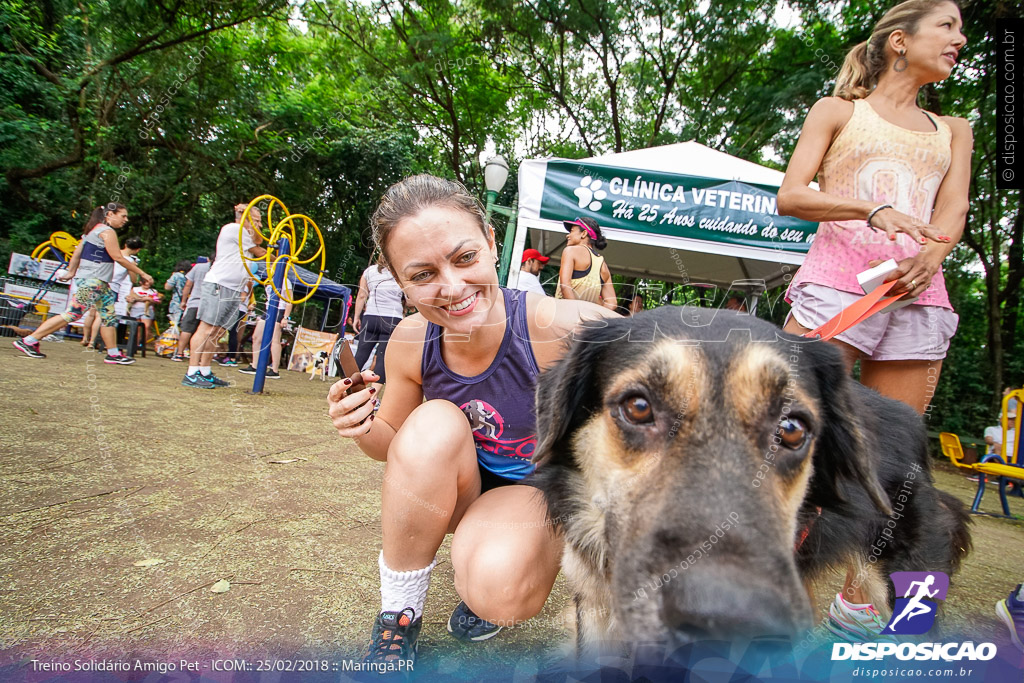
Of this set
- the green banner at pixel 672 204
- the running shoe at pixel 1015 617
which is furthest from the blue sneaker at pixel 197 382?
the running shoe at pixel 1015 617

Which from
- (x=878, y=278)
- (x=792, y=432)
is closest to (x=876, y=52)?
(x=878, y=278)

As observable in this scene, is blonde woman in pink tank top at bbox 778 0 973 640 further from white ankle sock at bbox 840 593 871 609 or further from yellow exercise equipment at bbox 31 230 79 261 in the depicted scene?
yellow exercise equipment at bbox 31 230 79 261

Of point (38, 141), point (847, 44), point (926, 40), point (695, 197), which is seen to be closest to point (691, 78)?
point (847, 44)

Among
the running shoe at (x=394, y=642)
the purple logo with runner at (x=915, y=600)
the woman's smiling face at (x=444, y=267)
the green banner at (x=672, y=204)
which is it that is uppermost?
the green banner at (x=672, y=204)

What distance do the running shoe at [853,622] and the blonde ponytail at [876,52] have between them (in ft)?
7.57

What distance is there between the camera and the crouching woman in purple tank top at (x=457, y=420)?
167 cm

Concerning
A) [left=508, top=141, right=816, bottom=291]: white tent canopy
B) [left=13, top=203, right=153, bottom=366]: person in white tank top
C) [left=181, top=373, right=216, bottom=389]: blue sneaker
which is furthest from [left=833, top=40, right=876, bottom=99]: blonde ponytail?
[left=13, top=203, right=153, bottom=366]: person in white tank top

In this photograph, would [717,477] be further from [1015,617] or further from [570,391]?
[1015,617]

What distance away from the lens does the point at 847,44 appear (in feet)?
31.7

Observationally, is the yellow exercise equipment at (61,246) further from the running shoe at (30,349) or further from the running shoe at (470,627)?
the running shoe at (470,627)

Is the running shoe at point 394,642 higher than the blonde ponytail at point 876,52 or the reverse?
the reverse

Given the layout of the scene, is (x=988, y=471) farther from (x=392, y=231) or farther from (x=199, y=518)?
(x=199, y=518)

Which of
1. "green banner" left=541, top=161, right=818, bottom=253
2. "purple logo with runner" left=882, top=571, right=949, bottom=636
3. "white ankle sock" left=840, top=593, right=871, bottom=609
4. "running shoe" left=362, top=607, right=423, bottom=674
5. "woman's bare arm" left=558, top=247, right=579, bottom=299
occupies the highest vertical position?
"green banner" left=541, top=161, right=818, bottom=253

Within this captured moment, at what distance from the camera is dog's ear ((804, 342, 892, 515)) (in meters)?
1.50
